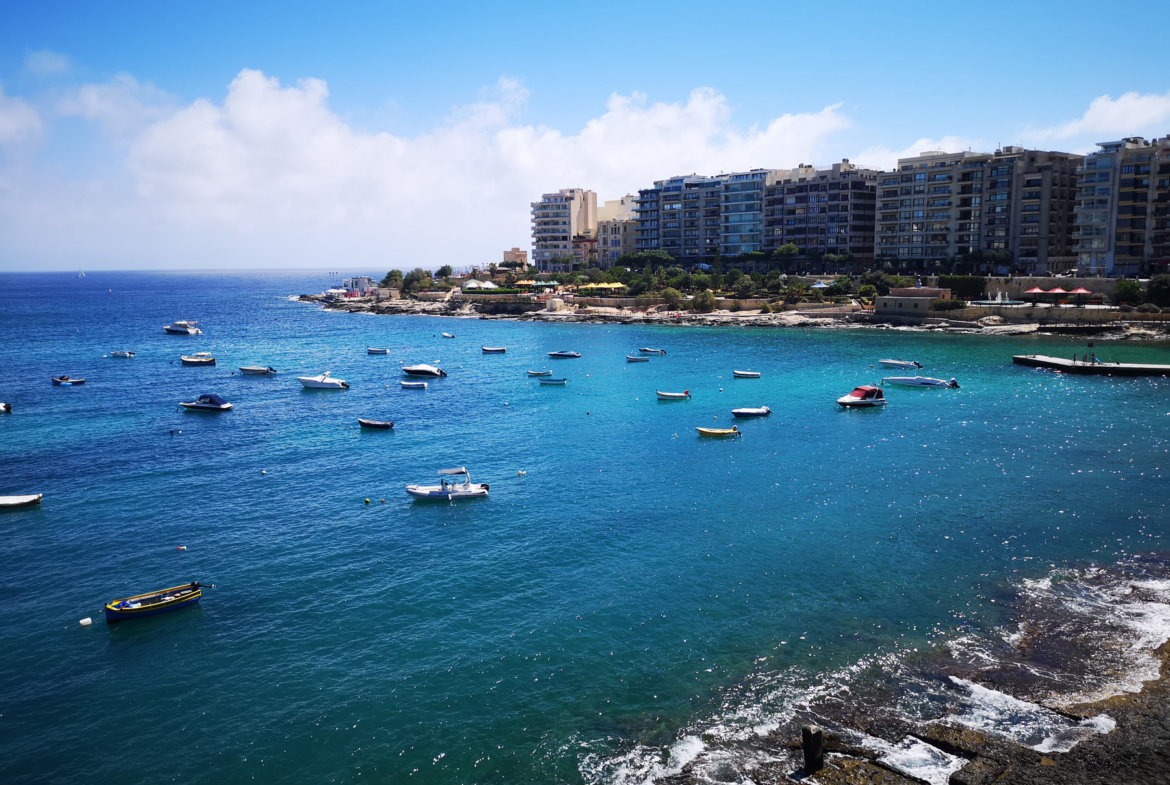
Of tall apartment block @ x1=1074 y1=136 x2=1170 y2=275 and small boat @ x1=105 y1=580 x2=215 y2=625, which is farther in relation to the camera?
tall apartment block @ x1=1074 y1=136 x2=1170 y2=275

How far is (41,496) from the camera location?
4591 centimetres

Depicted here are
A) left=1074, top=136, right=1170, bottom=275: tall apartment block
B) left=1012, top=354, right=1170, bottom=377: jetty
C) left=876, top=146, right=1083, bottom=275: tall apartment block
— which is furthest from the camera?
left=876, top=146, right=1083, bottom=275: tall apartment block

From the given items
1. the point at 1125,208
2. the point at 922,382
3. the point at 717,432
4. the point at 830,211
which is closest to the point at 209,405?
the point at 717,432

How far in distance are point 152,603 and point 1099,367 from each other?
9075 cm

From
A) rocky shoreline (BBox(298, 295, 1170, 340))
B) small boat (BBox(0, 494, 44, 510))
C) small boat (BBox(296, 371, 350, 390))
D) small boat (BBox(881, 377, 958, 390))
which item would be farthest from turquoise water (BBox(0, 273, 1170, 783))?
rocky shoreline (BBox(298, 295, 1170, 340))

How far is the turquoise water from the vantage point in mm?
24203

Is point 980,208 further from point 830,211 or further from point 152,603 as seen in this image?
point 152,603

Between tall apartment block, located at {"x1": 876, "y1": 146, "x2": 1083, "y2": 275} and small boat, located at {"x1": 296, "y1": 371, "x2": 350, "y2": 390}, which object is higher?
tall apartment block, located at {"x1": 876, "y1": 146, "x2": 1083, "y2": 275}

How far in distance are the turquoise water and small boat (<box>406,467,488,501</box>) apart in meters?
1.00

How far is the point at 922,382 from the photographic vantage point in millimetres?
79375

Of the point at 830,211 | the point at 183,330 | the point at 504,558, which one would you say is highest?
the point at 830,211

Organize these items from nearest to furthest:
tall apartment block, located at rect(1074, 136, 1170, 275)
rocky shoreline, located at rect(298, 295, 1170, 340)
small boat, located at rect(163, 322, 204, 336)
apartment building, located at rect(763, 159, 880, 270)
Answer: rocky shoreline, located at rect(298, 295, 1170, 340) → tall apartment block, located at rect(1074, 136, 1170, 275) → small boat, located at rect(163, 322, 204, 336) → apartment building, located at rect(763, 159, 880, 270)

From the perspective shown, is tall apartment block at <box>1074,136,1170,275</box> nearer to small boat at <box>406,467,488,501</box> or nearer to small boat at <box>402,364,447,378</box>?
small boat at <box>402,364,447,378</box>

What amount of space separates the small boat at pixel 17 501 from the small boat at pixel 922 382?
75493 mm
